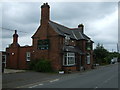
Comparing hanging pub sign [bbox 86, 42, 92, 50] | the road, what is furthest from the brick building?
the road

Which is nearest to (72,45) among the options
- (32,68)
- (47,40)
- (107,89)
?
(47,40)

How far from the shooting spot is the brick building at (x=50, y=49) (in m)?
32.8

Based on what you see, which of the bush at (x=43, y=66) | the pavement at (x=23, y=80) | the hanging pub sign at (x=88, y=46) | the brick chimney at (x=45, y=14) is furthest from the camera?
the hanging pub sign at (x=88, y=46)

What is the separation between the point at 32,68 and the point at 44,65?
3523 mm

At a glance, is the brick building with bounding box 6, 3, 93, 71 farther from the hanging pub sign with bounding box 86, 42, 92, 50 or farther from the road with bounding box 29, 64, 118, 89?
the road with bounding box 29, 64, 118, 89

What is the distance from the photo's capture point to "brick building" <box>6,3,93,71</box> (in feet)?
107

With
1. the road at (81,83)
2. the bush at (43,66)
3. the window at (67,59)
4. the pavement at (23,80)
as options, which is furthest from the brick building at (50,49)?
the road at (81,83)

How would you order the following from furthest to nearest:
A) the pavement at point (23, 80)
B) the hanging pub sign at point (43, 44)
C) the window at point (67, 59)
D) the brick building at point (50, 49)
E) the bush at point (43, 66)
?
the hanging pub sign at point (43, 44)
the window at point (67, 59)
the brick building at point (50, 49)
the bush at point (43, 66)
the pavement at point (23, 80)

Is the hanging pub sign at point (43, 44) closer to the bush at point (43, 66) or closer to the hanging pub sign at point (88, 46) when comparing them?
the bush at point (43, 66)

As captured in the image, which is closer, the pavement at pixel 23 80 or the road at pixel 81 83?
the road at pixel 81 83

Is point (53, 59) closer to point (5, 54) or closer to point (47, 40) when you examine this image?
point (47, 40)

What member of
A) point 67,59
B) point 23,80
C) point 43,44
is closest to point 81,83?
point 23,80

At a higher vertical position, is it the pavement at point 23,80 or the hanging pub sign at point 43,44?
the hanging pub sign at point 43,44

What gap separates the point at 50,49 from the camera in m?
33.2
